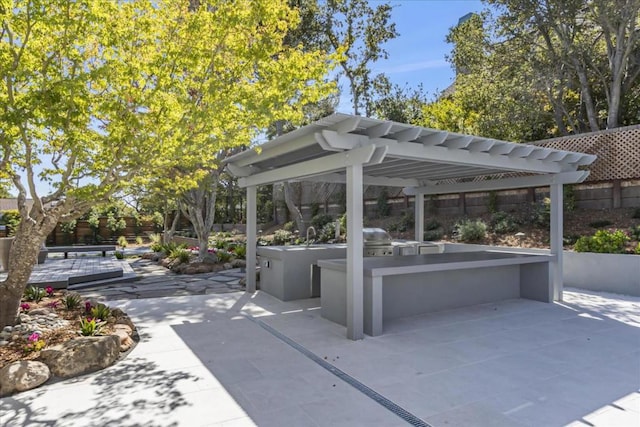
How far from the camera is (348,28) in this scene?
1614 centimetres

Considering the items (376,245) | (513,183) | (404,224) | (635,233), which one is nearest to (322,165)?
(376,245)

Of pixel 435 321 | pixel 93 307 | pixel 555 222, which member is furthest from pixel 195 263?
pixel 555 222

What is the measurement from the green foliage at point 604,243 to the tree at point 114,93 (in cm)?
753

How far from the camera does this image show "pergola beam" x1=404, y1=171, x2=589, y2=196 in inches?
291

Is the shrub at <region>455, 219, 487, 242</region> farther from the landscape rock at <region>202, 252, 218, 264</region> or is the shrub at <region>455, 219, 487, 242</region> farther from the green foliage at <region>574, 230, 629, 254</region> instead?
the landscape rock at <region>202, 252, 218, 264</region>

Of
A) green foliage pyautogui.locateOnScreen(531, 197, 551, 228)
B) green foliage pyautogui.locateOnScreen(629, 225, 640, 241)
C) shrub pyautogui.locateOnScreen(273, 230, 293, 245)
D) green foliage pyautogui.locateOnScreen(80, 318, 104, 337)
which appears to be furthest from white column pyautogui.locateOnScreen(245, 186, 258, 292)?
green foliage pyautogui.locateOnScreen(629, 225, 640, 241)

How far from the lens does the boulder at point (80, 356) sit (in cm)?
388

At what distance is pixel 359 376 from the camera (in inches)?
154

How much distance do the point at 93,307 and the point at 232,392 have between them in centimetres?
306

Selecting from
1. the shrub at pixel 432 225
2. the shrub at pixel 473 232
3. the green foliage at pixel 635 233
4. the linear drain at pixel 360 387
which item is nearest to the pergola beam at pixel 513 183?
the shrub at pixel 473 232

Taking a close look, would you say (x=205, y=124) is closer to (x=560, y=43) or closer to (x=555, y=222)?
(x=555, y=222)

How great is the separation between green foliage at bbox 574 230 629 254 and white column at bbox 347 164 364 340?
21.7 feet

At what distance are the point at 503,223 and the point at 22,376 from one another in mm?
12004

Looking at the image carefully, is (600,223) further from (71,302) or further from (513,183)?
(71,302)
